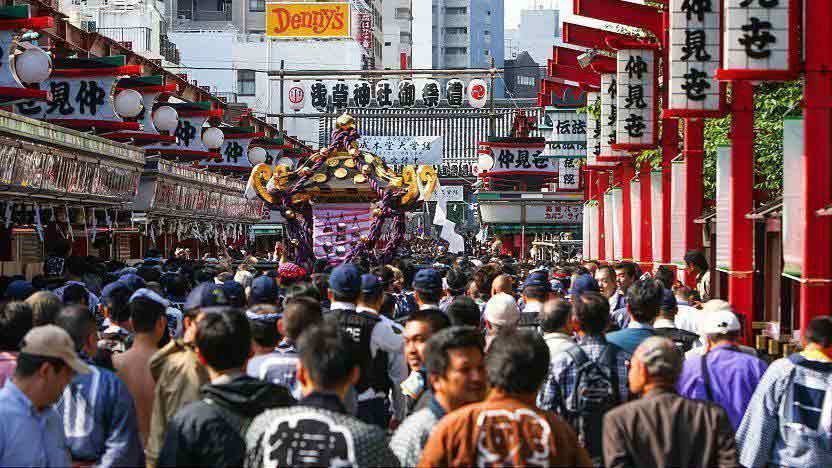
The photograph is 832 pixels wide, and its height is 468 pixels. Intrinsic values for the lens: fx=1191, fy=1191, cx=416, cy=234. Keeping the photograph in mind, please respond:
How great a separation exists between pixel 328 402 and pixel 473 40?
453ft

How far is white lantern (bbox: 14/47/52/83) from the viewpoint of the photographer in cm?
1716

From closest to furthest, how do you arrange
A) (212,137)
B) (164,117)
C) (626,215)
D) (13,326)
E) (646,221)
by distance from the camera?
(13,326) < (646,221) < (164,117) < (626,215) < (212,137)

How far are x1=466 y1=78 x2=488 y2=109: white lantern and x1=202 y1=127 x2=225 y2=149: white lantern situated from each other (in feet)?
51.7

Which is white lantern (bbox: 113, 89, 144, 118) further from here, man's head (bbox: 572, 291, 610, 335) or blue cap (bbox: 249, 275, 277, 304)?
man's head (bbox: 572, 291, 610, 335)

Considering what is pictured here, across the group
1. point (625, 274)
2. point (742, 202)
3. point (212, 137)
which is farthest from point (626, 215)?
point (625, 274)

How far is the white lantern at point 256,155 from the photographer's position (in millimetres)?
37688

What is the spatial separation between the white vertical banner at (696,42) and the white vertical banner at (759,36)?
9.70 ft

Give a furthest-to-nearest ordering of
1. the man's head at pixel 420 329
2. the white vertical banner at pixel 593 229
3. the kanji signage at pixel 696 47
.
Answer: the white vertical banner at pixel 593 229, the kanji signage at pixel 696 47, the man's head at pixel 420 329

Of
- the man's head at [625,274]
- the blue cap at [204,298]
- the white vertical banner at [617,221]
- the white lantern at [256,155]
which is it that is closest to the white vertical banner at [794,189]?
the man's head at [625,274]

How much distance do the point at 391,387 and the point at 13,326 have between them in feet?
8.82

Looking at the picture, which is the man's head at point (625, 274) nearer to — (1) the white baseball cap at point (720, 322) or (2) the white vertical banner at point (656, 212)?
(1) the white baseball cap at point (720, 322)

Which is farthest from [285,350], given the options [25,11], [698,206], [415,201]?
[415,201]

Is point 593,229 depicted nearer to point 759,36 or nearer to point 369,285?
point 759,36

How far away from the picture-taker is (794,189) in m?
11.9
